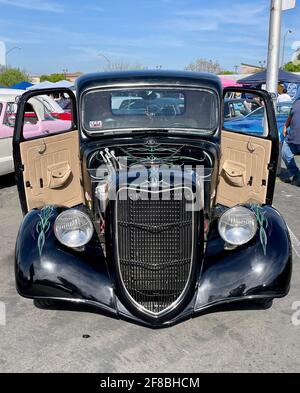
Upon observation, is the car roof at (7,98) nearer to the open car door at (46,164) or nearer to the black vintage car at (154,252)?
the open car door at (46,164)

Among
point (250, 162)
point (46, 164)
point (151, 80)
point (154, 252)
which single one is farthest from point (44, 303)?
point (250, 162)

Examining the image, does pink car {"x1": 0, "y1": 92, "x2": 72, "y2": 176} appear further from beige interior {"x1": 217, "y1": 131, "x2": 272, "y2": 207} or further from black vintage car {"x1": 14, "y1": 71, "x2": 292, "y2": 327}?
black vintage car {"x1": 14, "y1": 71, "x2": 292, "y2": 327}

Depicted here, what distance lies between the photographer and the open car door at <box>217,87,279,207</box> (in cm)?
419

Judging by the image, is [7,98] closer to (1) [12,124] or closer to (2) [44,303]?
(1) [12,124]

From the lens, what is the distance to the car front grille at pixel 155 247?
291 centimetres

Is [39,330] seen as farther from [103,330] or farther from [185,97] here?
[185,97]

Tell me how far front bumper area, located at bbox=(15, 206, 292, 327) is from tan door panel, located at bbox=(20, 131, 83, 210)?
132 centimetres

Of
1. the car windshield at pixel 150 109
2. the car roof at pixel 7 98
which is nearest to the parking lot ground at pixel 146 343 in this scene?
the car windshield at pixel 150 109

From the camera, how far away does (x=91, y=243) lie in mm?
3176

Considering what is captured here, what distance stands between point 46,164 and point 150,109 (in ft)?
3.97

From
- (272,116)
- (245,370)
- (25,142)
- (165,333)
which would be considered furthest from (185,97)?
(245,370)

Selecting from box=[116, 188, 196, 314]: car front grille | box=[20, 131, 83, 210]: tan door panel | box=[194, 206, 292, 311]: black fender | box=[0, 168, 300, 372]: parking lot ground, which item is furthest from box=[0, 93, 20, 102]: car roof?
box=[194, 206, 292, 311]: black fender

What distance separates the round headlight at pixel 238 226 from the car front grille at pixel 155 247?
0.31m

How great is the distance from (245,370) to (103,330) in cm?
109
